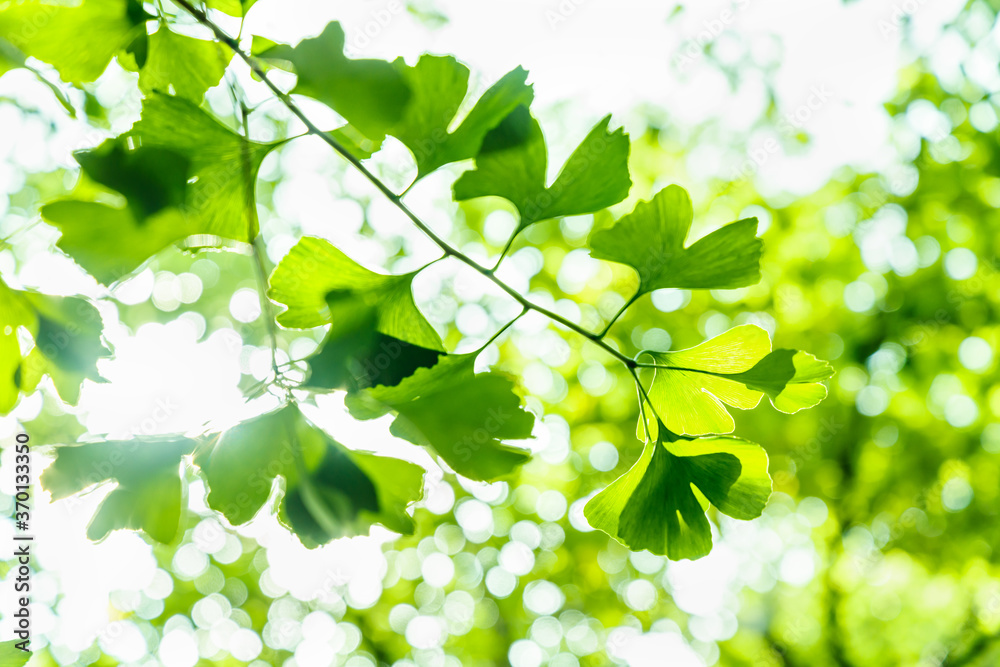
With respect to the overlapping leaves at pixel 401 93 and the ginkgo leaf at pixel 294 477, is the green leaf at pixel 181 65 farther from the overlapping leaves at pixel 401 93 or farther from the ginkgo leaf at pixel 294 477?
the ginkgo leaf at pixel 294 477

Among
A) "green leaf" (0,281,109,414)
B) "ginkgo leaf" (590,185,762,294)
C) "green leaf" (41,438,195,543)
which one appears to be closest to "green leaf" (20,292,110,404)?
"green leaf" (0,281,109,414)

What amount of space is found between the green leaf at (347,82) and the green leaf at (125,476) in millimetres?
286

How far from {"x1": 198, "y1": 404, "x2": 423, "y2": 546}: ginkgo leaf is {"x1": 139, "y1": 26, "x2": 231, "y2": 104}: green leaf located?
1.07 feet

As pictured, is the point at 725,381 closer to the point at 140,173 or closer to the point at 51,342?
the point at 140,173

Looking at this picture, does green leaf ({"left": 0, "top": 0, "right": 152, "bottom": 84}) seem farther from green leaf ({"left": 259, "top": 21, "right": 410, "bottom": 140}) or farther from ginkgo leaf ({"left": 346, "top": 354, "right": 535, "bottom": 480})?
ginkgo leaf ({"left": 346, "top": 354, "right": 535, "bottom": 480})

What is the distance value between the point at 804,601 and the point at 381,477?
6.80 m

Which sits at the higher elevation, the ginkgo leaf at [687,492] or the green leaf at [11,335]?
the ginkgo leaf at [687,492]

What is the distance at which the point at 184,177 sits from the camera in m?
0.50

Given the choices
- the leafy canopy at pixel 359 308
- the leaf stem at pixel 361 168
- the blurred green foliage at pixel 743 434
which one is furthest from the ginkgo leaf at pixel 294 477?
the blurred green foliage at pixel 743 434

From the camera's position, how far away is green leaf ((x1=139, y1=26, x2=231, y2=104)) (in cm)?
59

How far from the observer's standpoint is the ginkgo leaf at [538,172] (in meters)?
0.51

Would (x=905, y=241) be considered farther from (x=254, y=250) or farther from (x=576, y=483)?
(x=254, y=250)

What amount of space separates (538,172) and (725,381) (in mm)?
243

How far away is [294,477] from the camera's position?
1.62 ft
